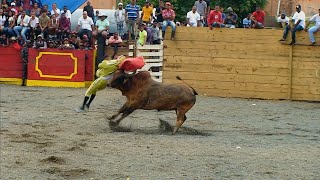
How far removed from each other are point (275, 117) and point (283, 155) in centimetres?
604

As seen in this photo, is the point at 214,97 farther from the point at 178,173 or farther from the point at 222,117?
the point at 178,173

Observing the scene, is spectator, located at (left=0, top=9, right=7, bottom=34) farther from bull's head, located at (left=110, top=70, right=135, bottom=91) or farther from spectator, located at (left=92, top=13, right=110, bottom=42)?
bull's head, located at (left=110, top=70, right=135, bottom=91)

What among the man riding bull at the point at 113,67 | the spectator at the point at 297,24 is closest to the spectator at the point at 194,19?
the spectator at the point at 297,24

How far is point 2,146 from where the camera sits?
40.3 ft

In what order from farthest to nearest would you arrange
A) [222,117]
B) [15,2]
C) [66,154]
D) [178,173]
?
[15,2], [222,117], [66,154], [178,173]

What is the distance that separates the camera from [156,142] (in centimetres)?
1299

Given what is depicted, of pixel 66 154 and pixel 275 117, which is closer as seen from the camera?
pixel 66 154

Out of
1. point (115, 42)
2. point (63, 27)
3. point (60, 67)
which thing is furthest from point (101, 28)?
point (60, 67)

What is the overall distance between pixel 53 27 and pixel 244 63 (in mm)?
5710

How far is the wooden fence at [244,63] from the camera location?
21766 mm

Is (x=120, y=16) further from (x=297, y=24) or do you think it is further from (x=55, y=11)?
(x=297, y=24)

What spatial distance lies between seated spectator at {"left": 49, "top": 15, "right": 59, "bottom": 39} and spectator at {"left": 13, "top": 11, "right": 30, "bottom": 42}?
70cm

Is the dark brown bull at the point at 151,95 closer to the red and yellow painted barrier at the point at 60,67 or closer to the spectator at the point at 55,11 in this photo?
the red and yellow painted barrier at the point at 60,67

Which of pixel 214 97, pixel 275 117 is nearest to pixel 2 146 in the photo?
pixel 275 117
